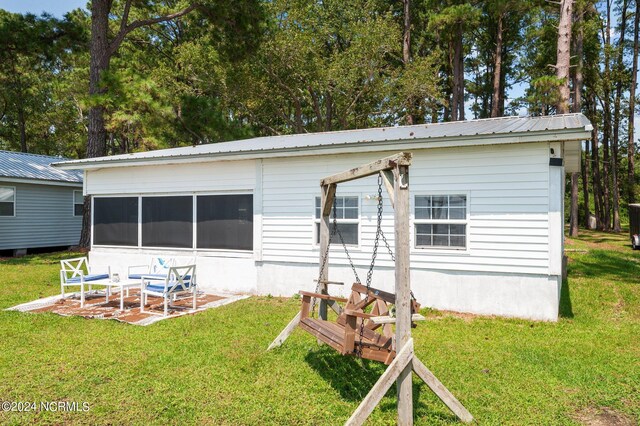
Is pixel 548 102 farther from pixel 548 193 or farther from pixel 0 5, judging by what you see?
pixel 0 5

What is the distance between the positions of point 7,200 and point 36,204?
98cm

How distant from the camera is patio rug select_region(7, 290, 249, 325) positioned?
7.19 meters

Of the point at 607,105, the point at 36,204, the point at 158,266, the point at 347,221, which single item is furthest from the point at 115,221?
the point at 607,105

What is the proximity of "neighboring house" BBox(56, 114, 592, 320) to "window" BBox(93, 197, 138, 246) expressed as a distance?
0.03 m

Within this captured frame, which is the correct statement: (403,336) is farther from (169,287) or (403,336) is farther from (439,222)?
(169,287)

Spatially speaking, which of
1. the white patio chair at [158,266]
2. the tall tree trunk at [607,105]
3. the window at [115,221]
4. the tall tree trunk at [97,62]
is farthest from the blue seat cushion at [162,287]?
the tall tree trunk at [607,105]

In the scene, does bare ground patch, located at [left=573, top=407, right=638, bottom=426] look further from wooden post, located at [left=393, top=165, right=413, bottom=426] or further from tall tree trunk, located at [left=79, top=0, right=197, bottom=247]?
tall tree trunk, located at [left=79, top=0, right=197, bottom=247]

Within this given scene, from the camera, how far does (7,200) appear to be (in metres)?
15.6

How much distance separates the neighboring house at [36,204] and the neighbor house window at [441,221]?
1400cm

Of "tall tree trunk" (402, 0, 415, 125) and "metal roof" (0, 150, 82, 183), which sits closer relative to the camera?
"metal roof" (0, 150, 82, 183)

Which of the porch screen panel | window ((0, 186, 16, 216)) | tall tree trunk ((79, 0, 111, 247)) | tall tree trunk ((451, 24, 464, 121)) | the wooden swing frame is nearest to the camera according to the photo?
the wooden swing frame

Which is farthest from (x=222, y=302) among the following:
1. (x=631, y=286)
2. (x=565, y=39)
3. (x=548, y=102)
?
(x=565, y=39)

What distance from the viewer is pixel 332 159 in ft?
27.6

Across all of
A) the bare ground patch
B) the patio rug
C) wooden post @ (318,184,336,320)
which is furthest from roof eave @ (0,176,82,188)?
the bare ground patch
